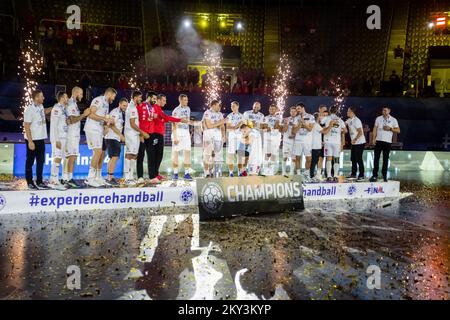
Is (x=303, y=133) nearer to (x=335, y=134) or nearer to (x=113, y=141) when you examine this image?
(x=335, y=134)

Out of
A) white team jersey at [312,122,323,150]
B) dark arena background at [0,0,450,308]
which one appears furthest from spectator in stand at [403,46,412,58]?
white team jersey at [312,122,323,150]

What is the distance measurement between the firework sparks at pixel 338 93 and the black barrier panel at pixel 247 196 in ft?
40.6

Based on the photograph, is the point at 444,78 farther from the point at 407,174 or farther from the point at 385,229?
the point at 385,229

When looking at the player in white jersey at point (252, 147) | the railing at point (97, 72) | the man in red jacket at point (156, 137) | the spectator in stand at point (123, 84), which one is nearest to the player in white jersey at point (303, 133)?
the player in white jersey at point (252, 147)

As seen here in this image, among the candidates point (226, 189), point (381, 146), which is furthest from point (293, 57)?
point (226, 189)

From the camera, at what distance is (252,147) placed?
13.2 m

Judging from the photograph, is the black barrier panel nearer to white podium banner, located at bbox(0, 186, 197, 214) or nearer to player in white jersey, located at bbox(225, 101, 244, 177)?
white podium banner, located at bbox(0, 186, 197, 214)

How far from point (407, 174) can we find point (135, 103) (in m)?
A: 13.8

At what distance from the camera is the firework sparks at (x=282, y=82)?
20969 millimetres

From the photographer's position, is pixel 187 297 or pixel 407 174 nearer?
pixel 187 297

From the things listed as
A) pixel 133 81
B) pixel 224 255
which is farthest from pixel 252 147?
pixel 133 81

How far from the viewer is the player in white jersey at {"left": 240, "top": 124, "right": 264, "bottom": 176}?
12906 mm

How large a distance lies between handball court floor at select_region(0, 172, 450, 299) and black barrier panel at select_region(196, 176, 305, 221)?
0.32 m
